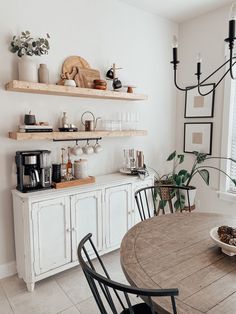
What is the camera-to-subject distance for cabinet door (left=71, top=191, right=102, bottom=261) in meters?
2.43

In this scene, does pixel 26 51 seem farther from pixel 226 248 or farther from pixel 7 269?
pixel 226 248

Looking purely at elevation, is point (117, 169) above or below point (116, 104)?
below

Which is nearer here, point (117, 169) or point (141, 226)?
point (141, 226)

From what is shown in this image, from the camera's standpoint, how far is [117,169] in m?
3.18

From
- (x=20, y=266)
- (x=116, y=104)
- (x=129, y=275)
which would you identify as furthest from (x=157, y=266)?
(x=116, y=104)

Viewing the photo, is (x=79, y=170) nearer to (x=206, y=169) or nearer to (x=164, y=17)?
(x=206, y=169)

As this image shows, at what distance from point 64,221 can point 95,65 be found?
5.75 ft

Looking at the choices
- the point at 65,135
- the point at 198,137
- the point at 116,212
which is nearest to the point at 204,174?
the point at 198,137

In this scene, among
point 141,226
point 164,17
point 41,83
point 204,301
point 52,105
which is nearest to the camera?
point 204,301

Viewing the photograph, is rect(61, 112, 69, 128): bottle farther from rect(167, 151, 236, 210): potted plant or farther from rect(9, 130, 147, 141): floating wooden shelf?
rect(167, 151, 236, 210): potted plant

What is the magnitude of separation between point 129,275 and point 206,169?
8.49 feet

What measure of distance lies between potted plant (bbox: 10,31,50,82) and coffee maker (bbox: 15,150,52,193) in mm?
679

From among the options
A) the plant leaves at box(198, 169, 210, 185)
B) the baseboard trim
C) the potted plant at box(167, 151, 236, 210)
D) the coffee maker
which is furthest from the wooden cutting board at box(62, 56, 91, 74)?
the baseboard trim

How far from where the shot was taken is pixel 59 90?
2355 millimetres
